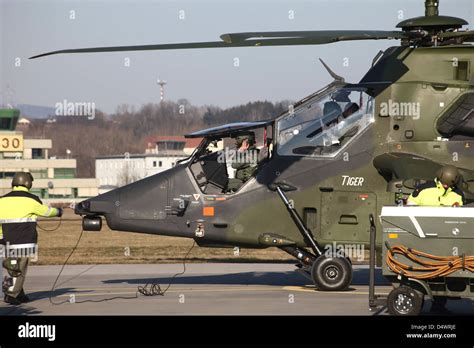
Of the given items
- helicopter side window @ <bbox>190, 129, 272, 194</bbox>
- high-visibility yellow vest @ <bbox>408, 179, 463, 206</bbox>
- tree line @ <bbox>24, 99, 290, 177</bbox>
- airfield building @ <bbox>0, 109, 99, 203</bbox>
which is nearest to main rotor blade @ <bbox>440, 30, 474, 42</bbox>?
high-visibility yellow vest @ <bbox>408, 179, 463, 206</bbox>

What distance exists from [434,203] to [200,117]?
59.8 meters

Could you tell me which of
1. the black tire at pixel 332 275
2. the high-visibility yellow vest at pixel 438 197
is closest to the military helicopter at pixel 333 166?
the black tire at pixel 332 275

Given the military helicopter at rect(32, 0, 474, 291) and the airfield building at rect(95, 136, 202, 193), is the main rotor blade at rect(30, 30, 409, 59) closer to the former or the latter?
the military helicopter at rect(32, 0, 474, 291)

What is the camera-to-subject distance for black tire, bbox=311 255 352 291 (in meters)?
14.3

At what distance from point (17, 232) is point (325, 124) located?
5.12 m

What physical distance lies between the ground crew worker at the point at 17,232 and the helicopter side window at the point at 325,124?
13.3 feet

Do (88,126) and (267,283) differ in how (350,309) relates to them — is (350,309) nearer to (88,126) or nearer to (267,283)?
(267,283)

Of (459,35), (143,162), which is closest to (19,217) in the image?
(459,35)

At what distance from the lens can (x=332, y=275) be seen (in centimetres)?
1437

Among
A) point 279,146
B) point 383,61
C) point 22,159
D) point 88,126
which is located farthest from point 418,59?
point 22,159

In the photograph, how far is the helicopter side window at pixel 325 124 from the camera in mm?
14609

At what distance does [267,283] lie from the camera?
16.1 m

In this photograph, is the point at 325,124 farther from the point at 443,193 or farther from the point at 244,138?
the point at 443,193

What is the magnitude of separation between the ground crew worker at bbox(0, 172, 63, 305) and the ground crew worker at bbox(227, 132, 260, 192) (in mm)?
3322
